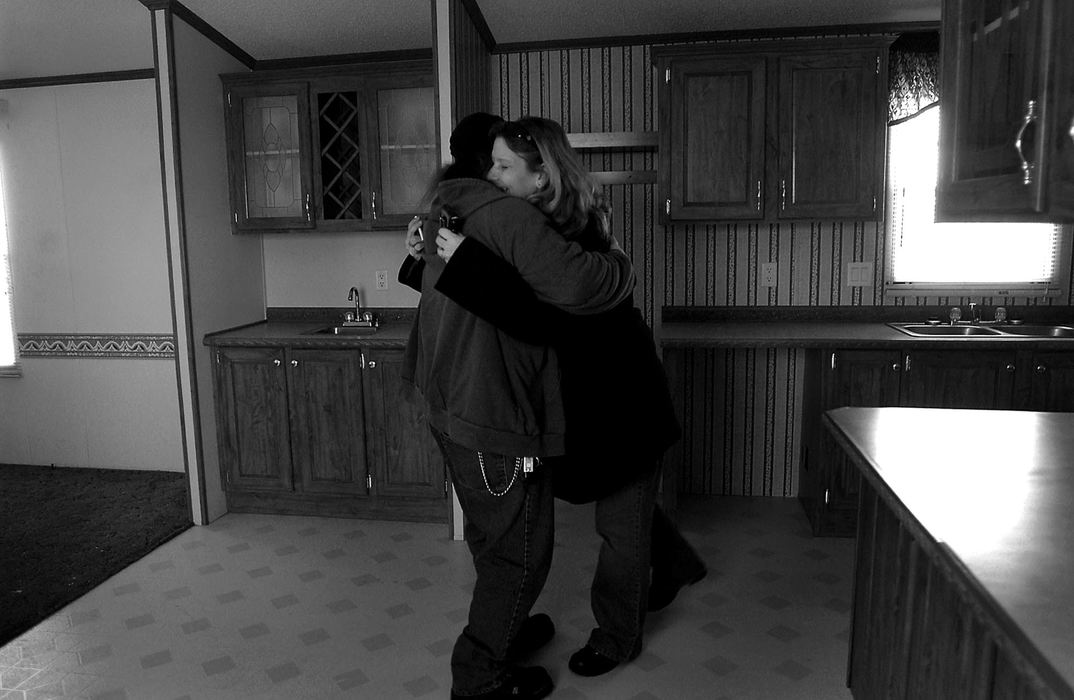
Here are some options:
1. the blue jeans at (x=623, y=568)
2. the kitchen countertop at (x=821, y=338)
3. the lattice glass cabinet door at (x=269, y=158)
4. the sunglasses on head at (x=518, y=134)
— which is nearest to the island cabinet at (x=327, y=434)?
the lattice glass cabinet door at (x=269, y=158)

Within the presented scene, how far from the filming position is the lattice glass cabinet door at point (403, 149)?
11.2 ft

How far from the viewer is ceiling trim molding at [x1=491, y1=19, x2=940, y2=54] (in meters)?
3.32

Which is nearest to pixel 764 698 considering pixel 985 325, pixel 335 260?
pixel 985 325

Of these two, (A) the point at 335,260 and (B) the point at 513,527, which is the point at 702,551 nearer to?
(B) the point at 513,527

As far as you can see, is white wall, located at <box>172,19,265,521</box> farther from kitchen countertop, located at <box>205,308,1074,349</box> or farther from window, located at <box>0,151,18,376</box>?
window, located at <box>0,151,18,376</box>

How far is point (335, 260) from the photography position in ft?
12.6

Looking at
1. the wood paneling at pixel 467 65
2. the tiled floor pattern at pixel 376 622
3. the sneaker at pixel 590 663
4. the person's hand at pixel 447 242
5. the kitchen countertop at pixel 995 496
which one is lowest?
the tiled floor pattern at pixel 376 622

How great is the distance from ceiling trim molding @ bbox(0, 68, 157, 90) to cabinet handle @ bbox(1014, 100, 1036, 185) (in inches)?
152

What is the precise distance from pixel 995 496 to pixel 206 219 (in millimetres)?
3118

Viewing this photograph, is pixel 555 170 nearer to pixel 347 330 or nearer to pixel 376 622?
pixel 376 622

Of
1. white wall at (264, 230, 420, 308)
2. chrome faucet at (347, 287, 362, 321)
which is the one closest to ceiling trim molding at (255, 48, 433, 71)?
white wall at (264, 230, 420, 308)

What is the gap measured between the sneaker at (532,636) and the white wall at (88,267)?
2.59 m

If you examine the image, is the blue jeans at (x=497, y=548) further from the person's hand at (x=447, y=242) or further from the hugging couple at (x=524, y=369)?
the person's hand at (x=447, y=242)

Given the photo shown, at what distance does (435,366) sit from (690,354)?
2.05 metres
